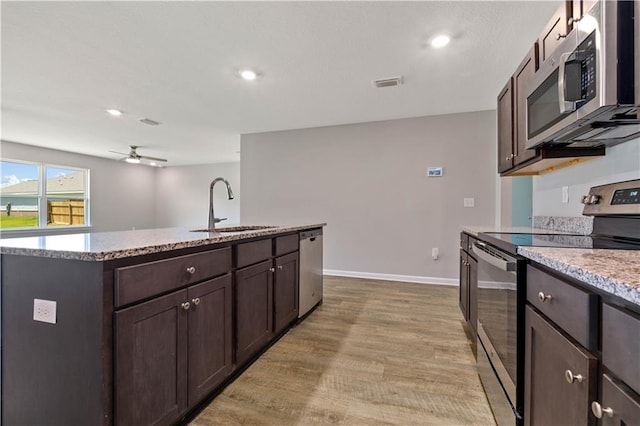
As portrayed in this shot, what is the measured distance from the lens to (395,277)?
4336 millimetres

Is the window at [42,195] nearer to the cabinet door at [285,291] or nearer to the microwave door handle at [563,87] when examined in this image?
the cabinet door at [285,291]

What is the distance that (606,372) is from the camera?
0.67m

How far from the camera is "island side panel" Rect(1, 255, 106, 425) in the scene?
1.07 m

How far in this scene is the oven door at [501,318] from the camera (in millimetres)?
1162

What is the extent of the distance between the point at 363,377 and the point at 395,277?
2610mm

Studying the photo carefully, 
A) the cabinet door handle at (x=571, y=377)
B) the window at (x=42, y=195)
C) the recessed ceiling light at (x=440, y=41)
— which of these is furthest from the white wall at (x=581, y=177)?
the window at (x=42, y=195)

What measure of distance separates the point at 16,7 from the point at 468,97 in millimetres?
4126

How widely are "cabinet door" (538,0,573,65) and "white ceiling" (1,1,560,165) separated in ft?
1.64

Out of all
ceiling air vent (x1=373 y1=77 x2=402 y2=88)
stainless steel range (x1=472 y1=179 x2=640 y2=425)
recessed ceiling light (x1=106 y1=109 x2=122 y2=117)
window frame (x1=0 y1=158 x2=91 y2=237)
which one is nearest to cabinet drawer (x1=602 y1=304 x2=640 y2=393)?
stainless steel range (x1=472 y1=179 x2=640 y2=425)

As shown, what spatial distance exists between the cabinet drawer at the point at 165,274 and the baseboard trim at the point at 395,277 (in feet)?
10.3

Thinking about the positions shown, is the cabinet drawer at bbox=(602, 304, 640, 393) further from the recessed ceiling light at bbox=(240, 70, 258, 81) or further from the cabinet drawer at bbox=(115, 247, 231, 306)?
the recessed ceiling light at bbox=(240, 70, 258, 81)

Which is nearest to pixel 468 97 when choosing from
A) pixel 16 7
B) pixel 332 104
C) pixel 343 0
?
pixel 332 104

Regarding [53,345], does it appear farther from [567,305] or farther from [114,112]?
[114,112]

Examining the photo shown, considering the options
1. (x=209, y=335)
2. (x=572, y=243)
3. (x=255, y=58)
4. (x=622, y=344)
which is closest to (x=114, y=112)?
(x=255, y=58)
